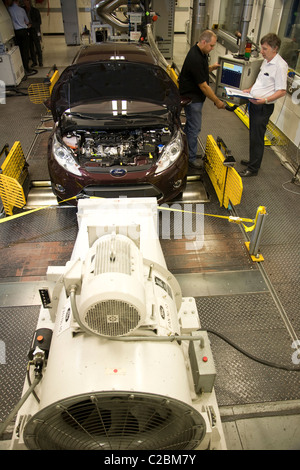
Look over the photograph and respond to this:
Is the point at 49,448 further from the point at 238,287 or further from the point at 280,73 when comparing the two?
the point at 280,73

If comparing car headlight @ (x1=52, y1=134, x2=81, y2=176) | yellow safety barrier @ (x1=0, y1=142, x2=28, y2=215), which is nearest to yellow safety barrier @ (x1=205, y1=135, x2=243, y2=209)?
car headlight @ (x1=52, y1=134, x2=81, y2=176)

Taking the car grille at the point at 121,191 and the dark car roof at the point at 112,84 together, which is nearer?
the car grille at the point at 121,191

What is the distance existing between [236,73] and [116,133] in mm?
2065

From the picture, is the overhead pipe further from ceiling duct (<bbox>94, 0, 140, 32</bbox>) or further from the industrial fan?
the industrial fan

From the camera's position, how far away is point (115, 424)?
135 centimetres

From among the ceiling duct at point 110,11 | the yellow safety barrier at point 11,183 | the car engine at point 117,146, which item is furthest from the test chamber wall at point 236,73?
the ceiling duct at point 110,11

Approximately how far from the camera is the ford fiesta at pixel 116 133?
3568 mm

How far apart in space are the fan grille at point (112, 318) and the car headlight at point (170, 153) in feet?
8.03

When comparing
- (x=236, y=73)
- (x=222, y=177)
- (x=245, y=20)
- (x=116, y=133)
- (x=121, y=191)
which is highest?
(x=245, y=20)

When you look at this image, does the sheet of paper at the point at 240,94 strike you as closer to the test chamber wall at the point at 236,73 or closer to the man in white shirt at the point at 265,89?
the man in white shirt at the point at 265,89

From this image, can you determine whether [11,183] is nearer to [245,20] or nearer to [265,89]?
[265,89]

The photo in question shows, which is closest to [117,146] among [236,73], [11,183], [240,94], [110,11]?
[11,183]
